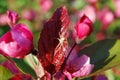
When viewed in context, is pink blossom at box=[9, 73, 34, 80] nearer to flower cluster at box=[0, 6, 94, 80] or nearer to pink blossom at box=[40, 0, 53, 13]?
flower cluster at box=[0, 6, 94, 80]

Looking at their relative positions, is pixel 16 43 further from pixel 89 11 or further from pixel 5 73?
pixel 89 11

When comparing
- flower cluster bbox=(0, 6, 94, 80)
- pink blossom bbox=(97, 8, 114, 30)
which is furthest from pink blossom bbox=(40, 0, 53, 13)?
flower cluster bbox=(0, 6, 94, 80)

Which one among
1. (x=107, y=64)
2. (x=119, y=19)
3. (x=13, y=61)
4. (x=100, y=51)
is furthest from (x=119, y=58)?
(x=119, y=19)

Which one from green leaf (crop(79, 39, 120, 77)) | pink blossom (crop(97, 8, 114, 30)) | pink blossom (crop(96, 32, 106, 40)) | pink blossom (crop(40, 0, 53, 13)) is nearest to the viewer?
green leaf (crop(79, 39, 120, 77))

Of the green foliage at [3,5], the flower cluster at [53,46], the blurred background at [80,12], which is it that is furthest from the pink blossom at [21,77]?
the blurred background at [80,12]

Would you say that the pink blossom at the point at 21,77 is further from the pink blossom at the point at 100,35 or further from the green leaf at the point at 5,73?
the pink blossom at the point at 100,35

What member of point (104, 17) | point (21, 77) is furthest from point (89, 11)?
point (21, 77)
